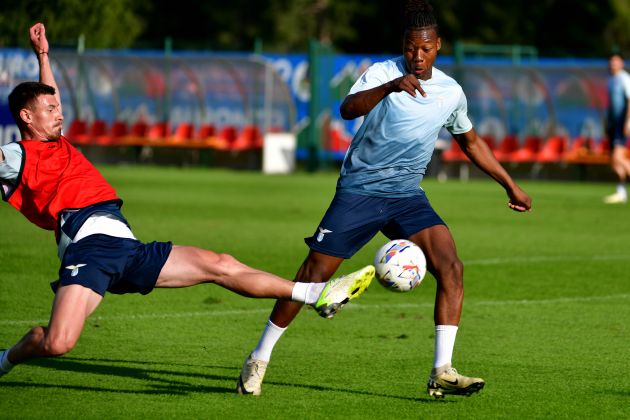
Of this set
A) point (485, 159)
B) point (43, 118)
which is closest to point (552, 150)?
point (485, 159)

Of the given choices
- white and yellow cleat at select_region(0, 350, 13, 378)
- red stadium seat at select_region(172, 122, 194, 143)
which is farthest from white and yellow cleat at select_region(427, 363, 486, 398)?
red stadium seat at select_region(172, 122, 194, 143)

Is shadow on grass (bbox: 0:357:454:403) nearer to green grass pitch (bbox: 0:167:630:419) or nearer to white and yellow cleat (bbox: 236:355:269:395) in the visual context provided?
green grass pitch (bbox: 0:167:630:419)

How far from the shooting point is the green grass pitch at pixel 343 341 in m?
7.26

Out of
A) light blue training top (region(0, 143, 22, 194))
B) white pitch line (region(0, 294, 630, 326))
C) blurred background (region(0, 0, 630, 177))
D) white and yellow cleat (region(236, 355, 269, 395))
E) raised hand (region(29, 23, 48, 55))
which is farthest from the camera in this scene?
blurred background (region(0, 0, 630, 177))

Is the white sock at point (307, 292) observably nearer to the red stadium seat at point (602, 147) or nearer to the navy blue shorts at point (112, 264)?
the navy blue shorts at point (112, 264)

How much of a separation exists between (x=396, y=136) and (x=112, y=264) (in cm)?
181

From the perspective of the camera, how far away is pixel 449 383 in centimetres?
726

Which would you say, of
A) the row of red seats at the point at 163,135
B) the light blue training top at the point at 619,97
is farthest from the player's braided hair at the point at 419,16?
the row of red seats at the point at 163,135

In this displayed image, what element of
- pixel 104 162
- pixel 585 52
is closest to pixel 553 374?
pixel 104 162

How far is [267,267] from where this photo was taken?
44.7 ft

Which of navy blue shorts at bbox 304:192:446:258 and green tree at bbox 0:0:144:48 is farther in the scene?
green tree at bbox 0:0:144:48

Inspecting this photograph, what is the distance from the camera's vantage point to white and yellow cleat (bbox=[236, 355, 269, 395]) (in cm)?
747

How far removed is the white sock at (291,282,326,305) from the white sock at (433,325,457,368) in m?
0.83

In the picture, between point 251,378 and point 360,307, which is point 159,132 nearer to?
point 360,307
